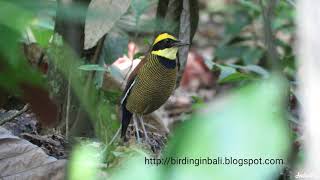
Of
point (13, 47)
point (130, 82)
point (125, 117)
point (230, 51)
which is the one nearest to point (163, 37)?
point (130, 82)

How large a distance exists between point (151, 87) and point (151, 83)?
0.03 meters

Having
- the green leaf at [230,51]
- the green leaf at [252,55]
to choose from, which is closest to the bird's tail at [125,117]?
the green leaf at [252,55]

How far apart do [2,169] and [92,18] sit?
1.59 metres

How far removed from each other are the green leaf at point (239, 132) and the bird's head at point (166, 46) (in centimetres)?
286

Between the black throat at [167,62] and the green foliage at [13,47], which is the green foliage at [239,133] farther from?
the black throat at [167,62]

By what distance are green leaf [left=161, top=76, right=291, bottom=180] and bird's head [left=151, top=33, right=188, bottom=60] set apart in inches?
113

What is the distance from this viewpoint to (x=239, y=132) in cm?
84

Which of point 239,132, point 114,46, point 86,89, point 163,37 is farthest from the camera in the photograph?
point 163,37

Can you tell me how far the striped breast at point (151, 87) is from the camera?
3943 millimetres

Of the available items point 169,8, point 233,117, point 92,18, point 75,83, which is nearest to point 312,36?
point 233,117

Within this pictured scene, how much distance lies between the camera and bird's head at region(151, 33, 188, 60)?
375 centimetres

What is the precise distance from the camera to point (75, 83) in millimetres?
1542

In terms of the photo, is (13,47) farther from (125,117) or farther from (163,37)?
(125,117)

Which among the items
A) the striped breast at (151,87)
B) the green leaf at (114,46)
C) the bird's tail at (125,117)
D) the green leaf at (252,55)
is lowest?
the bird's tail at (125,117)
